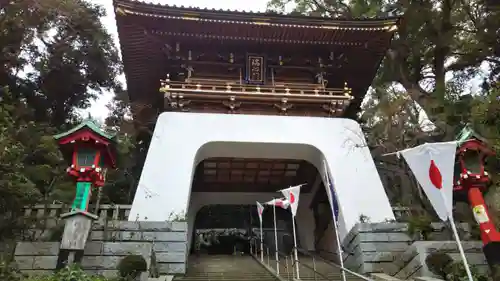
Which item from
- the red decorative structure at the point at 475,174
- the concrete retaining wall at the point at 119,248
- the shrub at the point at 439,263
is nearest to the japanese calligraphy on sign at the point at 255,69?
the concrete retaining wall at the point at 119,248

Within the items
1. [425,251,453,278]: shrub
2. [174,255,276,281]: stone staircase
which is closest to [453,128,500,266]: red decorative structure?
[425,251,453,278]: shrub

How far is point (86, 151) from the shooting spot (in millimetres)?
8344

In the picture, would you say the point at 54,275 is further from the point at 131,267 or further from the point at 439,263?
the point at 439,263

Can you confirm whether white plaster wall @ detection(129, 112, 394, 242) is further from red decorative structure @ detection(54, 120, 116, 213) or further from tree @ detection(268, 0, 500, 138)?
tree @ detection(268, 0, 500, 138)

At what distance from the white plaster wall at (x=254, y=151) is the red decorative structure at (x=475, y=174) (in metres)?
1.97

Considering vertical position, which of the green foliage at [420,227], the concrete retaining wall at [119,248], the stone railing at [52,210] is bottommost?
the concrete retaining wall at [119,248]

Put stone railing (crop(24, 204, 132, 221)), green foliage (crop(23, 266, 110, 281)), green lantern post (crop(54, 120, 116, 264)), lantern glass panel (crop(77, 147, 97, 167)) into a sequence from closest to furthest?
green foliage (crop(23, 266, 110, 281)) < green lantern post (crop(54, 120, 116, 264)) < stone railing (crop(24, 204, 132, 221)) < lantern glass panel (crop(77, 147, 97, 167))

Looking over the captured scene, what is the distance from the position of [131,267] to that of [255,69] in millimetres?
7874

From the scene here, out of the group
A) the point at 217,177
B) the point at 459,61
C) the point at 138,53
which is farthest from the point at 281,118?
the point at 459,61

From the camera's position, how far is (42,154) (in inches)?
491

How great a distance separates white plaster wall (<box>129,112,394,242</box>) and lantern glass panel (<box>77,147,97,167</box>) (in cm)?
151

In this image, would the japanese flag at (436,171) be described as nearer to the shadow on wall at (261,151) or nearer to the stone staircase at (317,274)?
the stone staircase at (317,274)

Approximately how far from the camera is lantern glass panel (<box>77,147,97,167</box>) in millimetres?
8242

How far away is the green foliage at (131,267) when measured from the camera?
6762 millimetres
